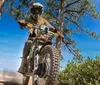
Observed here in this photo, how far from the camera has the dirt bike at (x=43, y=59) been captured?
5.32m

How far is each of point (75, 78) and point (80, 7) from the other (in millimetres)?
5957

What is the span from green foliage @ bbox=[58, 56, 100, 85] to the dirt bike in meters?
15.8

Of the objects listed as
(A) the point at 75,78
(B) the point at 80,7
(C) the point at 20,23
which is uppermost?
(B) the point at 80,7

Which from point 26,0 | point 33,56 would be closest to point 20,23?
point 33,56

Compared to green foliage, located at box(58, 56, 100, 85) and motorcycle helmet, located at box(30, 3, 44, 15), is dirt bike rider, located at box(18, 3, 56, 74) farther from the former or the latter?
green foliage, located at box(58, 56, 100, 85)

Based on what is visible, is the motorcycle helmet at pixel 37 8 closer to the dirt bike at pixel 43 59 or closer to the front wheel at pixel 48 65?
the dirt bike at pixel 43 59

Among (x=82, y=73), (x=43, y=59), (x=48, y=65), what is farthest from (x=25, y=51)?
(x=82, y=73)

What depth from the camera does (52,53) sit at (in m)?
5.44

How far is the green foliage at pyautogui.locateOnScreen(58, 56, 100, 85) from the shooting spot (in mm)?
22234

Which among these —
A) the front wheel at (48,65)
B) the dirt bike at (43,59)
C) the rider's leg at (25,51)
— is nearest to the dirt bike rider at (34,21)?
the rider's leg at (25,51)

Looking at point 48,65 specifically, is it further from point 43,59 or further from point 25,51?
point 25,51

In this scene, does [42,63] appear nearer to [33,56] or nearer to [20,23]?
[33,56]

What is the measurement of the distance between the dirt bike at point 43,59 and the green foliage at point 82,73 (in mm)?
15771

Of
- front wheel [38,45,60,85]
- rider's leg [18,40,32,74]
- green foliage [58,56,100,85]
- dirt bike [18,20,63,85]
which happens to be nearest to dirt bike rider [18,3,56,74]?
rider's leg [18,40,32,74]
